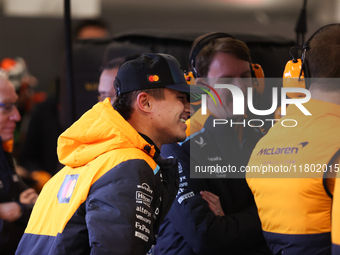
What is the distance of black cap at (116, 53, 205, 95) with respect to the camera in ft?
4.47

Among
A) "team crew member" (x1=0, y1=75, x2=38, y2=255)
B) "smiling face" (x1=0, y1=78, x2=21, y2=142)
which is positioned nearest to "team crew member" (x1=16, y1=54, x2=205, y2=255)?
"team crew member" (x1=0, y1=75, x2=38, y2=255)

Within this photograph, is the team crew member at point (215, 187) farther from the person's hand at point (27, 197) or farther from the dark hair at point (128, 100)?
the person's hand at point (27, 197)

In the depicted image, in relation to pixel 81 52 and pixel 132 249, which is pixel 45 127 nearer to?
pixel 81 52

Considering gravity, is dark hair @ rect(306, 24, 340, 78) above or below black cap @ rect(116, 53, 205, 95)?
above

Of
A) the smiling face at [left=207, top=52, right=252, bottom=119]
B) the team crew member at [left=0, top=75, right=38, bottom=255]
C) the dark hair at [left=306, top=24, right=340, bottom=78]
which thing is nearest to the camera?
the dark hair at [left=306, top=24, right=340, bottom=78]

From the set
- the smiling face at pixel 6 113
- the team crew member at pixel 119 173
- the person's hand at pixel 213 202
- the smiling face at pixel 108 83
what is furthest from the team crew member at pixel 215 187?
the smiling face at pixel 6 113

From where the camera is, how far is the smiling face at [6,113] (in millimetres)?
2264

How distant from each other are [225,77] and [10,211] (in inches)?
52.6

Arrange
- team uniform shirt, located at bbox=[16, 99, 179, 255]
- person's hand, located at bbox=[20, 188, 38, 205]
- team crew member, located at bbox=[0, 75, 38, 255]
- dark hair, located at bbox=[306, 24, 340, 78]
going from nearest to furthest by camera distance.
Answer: team uniform shirt, located at bbox=[16, 99, 179, 255]
dark hair, located at bbox=[306, 24, 340, 78]
team crew member, located at bbox=[0, 75, 38, 255]
person's hand, located at bbox=[20, 188, 38, 205]

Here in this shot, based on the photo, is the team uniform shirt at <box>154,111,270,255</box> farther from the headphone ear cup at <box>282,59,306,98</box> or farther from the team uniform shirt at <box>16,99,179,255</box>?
the headphone ear cup at <box>282,59,306,98</box>

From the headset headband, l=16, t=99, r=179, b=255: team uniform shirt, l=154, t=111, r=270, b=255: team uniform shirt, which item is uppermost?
the headset headband

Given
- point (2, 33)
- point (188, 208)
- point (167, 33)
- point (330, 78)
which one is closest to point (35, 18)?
point (2, 33)

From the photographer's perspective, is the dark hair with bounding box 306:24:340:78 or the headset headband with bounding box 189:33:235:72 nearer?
the dark hair with bounding box 306:24:340:78

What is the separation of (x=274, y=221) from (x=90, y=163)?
2.04 feet
